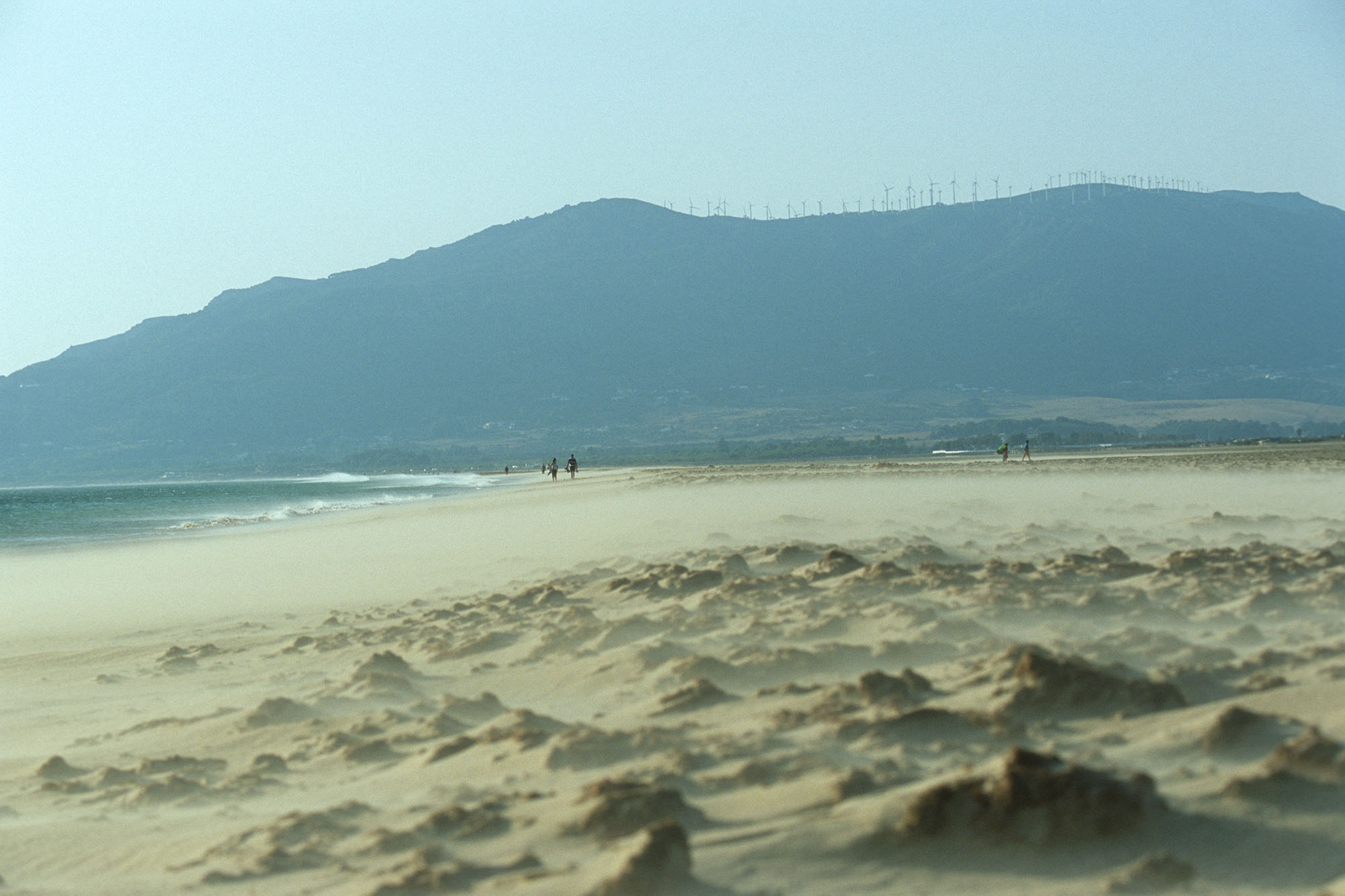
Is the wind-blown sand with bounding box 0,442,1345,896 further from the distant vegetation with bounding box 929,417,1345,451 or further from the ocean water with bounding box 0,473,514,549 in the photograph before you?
the distant vegetation with bounding box 929,417,1345,451

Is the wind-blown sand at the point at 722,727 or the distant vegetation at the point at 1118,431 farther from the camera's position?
the distant vegetation at the point at 1118,431

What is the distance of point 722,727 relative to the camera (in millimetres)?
5422

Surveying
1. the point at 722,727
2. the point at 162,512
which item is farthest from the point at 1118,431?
the point at 722,727

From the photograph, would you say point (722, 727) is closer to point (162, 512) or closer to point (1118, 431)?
point (162, 512)

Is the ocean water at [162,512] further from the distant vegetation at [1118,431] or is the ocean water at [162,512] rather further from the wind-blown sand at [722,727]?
the distant vegetation at [1118,431]

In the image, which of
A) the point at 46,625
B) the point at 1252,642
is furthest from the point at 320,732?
the point at 46,625

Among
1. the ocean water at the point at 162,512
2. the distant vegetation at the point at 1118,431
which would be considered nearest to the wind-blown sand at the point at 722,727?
the ocean water at the point at 162,512

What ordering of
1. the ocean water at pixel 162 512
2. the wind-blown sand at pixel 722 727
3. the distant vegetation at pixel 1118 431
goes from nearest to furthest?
the wind-blown sand at pixel 722 727, the ocean water at pixel 162 512, the distant vegetation at pixel 1118 431

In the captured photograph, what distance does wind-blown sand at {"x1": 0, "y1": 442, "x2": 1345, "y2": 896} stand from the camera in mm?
3785

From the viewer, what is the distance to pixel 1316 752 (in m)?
4.22

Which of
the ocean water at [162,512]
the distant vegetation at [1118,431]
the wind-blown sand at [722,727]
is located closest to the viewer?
the wind-blown sand at [722,727]

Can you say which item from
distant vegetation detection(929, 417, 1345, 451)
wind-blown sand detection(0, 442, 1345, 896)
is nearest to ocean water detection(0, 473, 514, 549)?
wind-blown sand detection(0, 442, 1345, 896)

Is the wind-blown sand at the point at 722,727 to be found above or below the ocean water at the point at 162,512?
above

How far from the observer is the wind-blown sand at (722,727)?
3785mm
